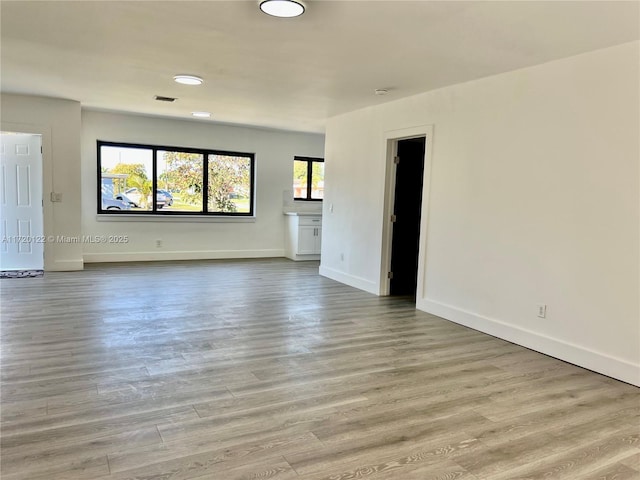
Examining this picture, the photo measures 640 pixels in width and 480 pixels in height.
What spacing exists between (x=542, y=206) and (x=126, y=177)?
6338mm

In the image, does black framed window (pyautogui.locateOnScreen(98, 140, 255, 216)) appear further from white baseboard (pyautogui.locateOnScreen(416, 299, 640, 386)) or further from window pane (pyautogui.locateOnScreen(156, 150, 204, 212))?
white baseboard (pyautogui.locateOnScreen(416, 299, 640, 386))

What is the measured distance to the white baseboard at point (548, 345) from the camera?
10.4 feet

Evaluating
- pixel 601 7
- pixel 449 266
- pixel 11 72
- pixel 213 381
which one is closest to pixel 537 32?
pixel 601 7

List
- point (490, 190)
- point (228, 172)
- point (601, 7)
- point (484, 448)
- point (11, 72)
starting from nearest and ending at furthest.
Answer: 1. point (484, 448)
2. point (601, 7)
3. point (490, 190)
4. point (11, 72)
5. point (228, 172)

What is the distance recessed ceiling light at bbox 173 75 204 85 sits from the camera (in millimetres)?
4410

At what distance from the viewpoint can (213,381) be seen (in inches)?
Answer: 115

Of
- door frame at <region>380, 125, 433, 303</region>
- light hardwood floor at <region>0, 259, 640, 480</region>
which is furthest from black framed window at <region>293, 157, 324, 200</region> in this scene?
light hardwood floor at <region>0, 259, 640, 480</region>

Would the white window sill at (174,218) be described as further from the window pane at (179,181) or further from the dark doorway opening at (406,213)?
the dark doorway opening at (406,213)

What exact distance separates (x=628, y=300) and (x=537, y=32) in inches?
77.1

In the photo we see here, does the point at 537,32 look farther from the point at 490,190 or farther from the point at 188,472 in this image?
the point at 188,472

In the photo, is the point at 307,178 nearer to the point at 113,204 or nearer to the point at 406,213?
the point at 406,213

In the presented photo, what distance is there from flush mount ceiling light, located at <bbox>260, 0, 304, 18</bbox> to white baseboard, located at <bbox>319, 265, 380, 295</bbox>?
374cm

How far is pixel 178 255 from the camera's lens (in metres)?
7.88

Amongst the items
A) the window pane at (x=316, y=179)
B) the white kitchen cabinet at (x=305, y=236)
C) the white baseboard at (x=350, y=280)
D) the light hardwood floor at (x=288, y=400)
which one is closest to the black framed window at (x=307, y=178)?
the window pane at (x=316, y=179)
